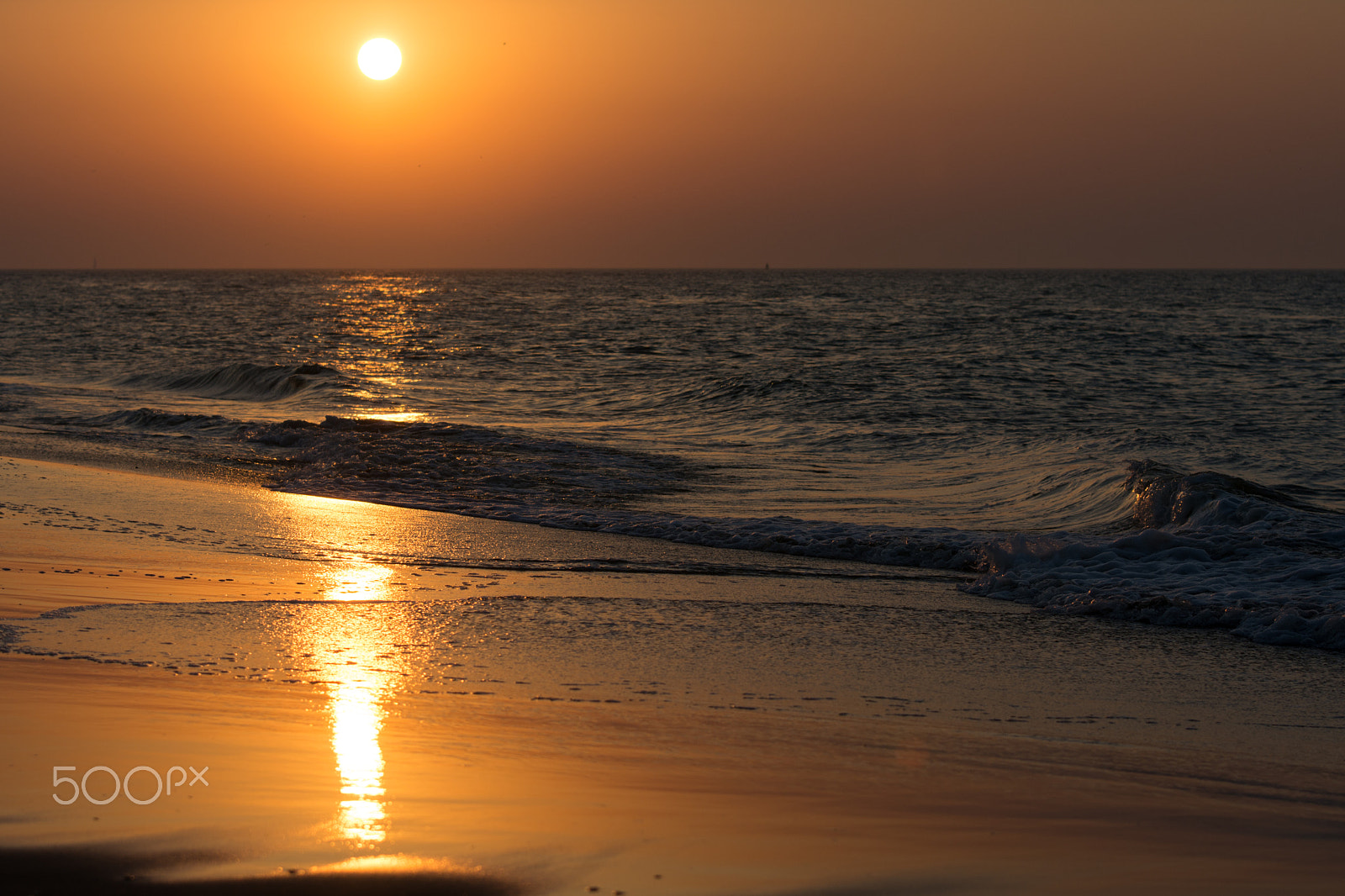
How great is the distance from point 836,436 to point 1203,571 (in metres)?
8.69

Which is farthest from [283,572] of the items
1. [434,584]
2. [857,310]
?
[857,310]

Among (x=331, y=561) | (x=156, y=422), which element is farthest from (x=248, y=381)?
(x=331, y=561)

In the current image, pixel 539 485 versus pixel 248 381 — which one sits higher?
pixel 248 381

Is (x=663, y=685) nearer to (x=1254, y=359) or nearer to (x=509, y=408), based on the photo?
(x=509, y=408)

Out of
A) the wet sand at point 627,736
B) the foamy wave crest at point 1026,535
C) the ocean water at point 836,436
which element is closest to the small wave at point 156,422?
the ocean water at point 836,436

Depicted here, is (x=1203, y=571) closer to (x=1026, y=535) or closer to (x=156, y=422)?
(x=1026, y=535)

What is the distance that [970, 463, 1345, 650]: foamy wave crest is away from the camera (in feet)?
20.4

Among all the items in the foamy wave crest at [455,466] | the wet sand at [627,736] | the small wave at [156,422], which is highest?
the small wave at [156,422]

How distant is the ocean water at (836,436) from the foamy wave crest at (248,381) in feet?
0.35

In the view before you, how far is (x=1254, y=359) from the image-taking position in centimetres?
2798

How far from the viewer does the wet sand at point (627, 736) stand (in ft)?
9.12

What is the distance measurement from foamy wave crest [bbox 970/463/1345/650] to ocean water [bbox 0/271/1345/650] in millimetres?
26

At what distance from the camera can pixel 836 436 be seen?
15.9 metres

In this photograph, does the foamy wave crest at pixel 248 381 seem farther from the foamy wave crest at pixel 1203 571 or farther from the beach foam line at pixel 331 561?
the foamy wave crest at pixel 1203 571
